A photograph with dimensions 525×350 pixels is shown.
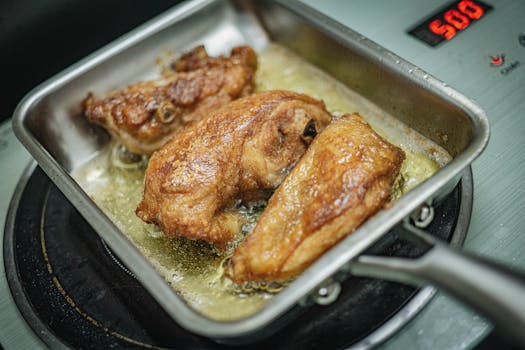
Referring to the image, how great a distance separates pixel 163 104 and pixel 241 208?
46 centimetres

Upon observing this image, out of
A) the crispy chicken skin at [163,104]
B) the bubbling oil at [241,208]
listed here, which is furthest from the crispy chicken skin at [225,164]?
the crispy chicken skin at [163,104]

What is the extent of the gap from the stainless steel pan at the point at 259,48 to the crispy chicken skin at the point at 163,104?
14 cm

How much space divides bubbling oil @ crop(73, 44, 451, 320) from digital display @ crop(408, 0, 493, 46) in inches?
14.9

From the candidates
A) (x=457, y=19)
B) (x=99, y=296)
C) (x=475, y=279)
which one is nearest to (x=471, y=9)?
(x=457, y=19)

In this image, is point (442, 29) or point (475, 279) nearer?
Answer: point (475, 279)

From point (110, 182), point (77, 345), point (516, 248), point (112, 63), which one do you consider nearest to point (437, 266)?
point (516, 248)

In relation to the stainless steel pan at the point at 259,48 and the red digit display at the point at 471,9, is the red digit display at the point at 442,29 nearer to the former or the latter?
the red digit display at the point at 471,9

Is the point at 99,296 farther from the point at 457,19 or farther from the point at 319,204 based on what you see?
the point at 457,19

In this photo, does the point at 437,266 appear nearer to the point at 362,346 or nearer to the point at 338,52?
the point at 362,346

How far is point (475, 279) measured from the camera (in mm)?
994

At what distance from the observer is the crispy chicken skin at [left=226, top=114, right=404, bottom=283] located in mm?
1386

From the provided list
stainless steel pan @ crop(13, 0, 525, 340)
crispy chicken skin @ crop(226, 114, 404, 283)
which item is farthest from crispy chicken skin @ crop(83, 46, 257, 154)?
crispy chicken skin @ crop(226, 114, 404, 283)

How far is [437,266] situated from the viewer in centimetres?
106

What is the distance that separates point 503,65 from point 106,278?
1479mm
